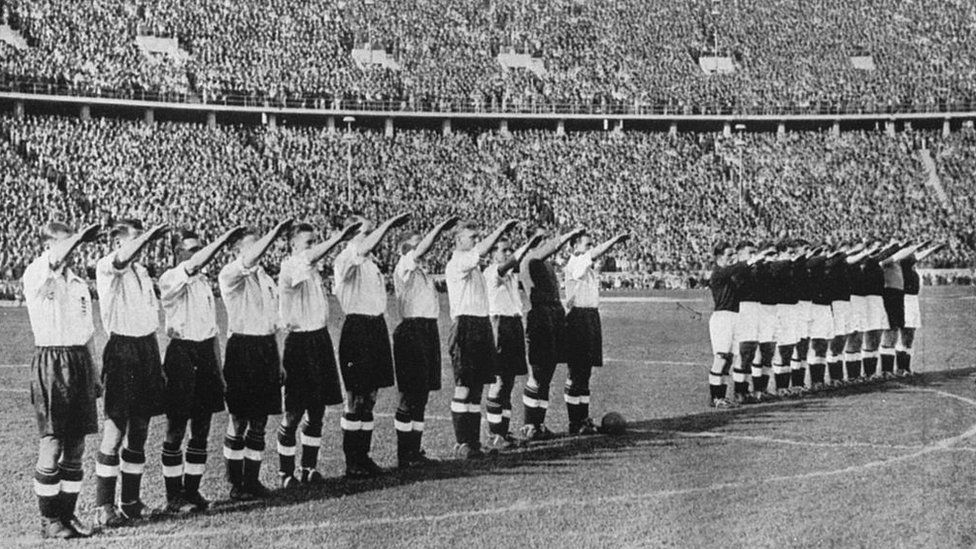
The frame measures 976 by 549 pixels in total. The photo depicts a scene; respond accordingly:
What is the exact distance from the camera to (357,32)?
57594 millimetres

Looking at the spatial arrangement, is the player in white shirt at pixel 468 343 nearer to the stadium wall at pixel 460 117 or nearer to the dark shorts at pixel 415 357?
the dark shorts at pixel 415 357

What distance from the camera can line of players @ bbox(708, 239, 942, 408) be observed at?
14828 millimetres

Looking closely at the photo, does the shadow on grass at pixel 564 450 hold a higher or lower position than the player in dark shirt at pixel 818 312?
lower

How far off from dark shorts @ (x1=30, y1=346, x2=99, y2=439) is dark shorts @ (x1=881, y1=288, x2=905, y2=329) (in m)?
13.2

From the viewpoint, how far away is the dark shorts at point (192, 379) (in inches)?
354

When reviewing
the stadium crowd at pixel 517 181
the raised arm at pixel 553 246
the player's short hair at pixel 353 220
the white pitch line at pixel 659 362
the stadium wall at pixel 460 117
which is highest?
the stadium wall at pixel 460 117

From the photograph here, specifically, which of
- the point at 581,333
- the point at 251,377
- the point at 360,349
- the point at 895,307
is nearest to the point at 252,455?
the point at 251,377

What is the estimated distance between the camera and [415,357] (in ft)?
34.9

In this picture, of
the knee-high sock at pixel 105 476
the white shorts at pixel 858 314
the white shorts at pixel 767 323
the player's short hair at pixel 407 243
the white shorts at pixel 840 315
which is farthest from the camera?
the white shorts at pixel 858 314

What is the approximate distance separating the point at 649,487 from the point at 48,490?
481 centimetres

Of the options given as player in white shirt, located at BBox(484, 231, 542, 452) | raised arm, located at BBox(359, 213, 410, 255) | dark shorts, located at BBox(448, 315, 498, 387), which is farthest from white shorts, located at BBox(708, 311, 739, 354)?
raised arm, located at BBox(359, 213, 410, 255)

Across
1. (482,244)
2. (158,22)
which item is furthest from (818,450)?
(158,22)

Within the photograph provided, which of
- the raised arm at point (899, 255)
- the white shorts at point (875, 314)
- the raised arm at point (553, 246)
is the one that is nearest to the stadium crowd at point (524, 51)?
the raised arm at point (899, 255)

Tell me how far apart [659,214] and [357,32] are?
62.7 ft
